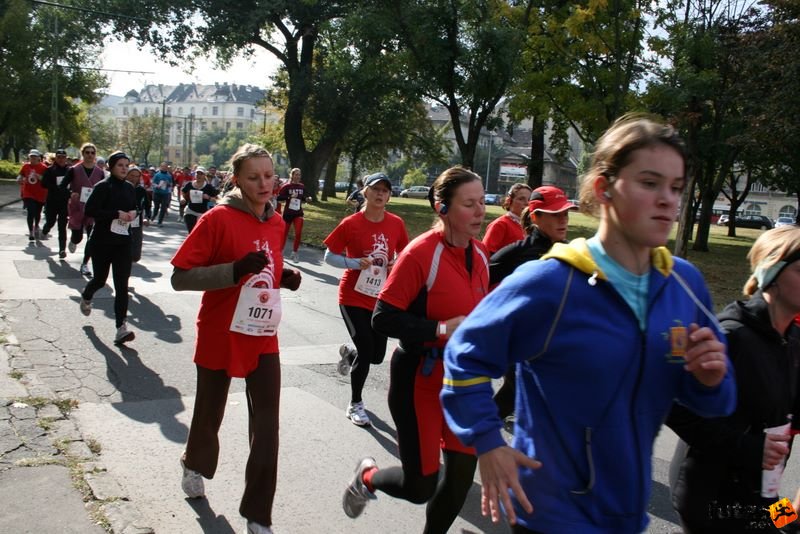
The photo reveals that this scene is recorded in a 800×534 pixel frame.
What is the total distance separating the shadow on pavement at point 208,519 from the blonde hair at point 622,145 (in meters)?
2.80

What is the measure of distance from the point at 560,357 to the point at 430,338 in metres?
1.42

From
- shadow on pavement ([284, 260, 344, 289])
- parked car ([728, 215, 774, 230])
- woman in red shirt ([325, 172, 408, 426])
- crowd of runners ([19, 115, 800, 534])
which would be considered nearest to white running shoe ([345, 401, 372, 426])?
woman in red shirt ([325, 172, 408, 426])

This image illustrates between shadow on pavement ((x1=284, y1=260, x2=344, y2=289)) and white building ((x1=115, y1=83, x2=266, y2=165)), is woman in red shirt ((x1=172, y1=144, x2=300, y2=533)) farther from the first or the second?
white building ((x1=115, y1=83, x2=266, y2=165))

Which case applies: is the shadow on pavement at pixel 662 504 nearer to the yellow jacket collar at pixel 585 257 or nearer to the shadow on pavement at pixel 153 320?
the yellow jacket collar at pixel 585 257

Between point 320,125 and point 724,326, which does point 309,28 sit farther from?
point 724,326

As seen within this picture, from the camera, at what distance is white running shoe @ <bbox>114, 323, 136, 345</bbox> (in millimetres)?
7629

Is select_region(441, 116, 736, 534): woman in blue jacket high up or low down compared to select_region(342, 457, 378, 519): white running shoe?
up

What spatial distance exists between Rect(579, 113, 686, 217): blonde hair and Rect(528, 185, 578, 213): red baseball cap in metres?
2.91

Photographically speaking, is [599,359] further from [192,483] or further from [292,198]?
[292,198]

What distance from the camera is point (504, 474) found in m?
1.96

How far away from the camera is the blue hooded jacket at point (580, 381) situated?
195 centimetres

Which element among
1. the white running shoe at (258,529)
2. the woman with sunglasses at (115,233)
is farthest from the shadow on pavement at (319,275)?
the white running shoe at (258,529)

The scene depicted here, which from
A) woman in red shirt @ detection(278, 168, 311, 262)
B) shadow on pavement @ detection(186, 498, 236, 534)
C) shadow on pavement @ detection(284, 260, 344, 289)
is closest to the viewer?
shadow on pavement @ detection(186, 498, 236, 534)

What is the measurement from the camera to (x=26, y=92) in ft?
146
